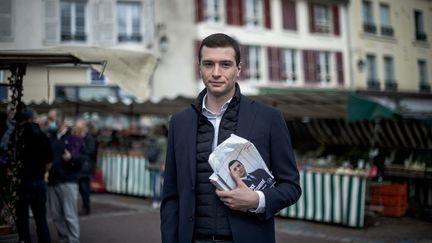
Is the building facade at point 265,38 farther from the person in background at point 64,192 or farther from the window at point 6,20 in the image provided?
the window at point 6,20

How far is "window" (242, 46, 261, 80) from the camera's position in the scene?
22808 millimetres

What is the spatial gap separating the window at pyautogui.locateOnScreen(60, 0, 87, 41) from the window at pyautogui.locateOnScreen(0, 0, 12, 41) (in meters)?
16.5

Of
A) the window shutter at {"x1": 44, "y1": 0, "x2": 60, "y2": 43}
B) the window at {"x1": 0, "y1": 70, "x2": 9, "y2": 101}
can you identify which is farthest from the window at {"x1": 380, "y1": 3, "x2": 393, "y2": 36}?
the window at {"x1": 0, "y1": 70, "x2": 9, "y2": 101}

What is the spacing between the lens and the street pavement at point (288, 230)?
7180 millimetres

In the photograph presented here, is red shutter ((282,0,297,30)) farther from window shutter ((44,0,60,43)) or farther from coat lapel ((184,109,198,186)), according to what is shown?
coat lapel ((184,109,198,186))

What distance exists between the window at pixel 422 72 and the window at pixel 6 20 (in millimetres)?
25872

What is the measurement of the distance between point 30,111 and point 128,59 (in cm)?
142

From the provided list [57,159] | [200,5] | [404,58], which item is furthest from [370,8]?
[57,159]

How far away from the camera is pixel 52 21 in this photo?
20047mm

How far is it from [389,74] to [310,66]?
5.65 meters

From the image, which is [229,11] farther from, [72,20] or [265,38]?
[72,20]

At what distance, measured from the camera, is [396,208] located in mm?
9102

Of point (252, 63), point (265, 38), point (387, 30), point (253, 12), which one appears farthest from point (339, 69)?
point (253, 12)

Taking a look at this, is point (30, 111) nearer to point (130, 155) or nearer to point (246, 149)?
point (246, 149)
